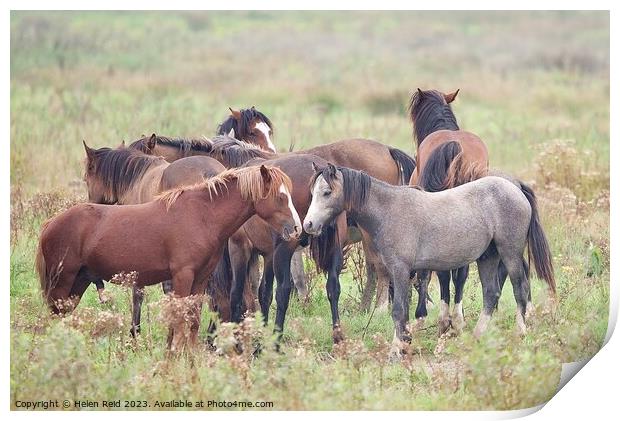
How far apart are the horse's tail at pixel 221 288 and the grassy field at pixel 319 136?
53 cm

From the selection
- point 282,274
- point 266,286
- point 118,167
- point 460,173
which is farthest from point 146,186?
point 460,173

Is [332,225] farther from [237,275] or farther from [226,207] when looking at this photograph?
[226,207]

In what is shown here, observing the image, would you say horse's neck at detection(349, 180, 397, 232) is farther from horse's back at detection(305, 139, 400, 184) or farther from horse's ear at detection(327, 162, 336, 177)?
horse's back at detection(305, 139, 400, 184)

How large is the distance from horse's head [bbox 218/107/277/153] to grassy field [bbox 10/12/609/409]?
1363mm

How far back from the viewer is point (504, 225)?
785cm

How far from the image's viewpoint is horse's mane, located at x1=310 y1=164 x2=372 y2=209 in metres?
7.43

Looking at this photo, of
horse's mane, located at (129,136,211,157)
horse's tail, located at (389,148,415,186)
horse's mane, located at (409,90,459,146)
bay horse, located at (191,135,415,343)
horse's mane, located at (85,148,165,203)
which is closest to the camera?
bay horse, located at (191,135,415,343)

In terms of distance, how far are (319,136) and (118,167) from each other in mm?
7212

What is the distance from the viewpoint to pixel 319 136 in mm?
15734

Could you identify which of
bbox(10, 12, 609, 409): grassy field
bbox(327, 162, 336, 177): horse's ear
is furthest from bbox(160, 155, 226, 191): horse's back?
bbox(327, 162, 336, 177): horse's ear

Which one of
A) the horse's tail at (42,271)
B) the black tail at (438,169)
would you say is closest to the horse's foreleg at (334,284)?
the black tail at (438,169)
